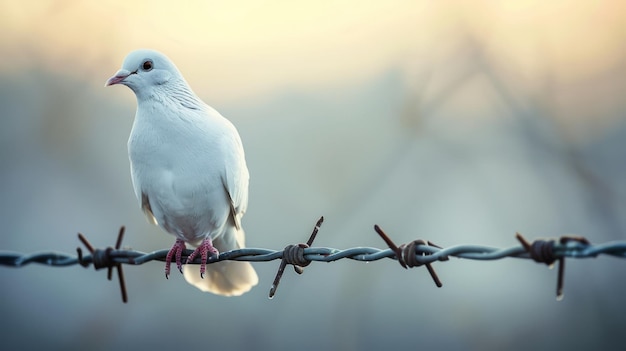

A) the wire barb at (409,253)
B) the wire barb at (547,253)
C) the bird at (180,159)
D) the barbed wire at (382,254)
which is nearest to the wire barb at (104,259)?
the barbed wire at (382,254)

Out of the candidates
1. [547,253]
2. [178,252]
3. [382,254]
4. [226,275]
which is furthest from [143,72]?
[547,253]

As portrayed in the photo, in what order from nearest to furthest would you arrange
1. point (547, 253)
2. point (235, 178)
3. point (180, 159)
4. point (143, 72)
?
point (547, 253)
point (180, 159)
point (235, 178)
point (143, 72)

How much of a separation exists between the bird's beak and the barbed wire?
99cm

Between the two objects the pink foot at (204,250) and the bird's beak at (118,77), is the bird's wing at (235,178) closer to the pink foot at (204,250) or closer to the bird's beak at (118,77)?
the pink foot at (204,250)

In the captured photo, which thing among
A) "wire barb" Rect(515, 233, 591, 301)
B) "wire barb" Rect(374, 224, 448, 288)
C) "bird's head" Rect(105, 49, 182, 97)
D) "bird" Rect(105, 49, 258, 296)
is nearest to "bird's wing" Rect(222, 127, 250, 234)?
"bird" Rect(105, 49, 258, 296)

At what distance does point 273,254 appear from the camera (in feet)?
9.50

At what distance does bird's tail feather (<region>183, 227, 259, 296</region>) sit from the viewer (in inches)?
168

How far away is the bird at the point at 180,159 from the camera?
379cm

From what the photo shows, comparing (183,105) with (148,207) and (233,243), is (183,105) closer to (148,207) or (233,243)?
(148,207)

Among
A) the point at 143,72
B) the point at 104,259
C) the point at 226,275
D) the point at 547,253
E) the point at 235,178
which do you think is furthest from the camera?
the point at 226,275

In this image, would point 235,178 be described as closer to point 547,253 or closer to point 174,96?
point 174,96

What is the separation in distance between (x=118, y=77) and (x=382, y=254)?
209cm

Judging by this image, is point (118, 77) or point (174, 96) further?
point (174, 96)

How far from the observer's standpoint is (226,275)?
14.1ft
